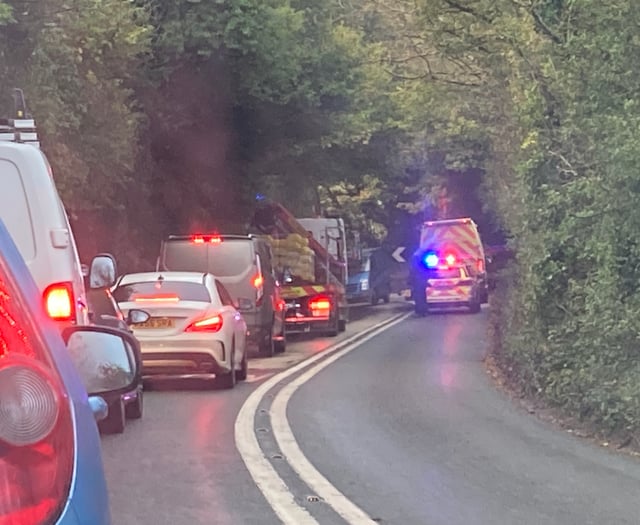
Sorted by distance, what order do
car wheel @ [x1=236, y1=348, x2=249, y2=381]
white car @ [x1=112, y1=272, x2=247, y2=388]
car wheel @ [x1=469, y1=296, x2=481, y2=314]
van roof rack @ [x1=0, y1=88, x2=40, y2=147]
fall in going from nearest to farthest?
van roof rack @ [x1=0, y1=88, x2=40, y2=147]
white car @ [x1=112, y1=272, x2=247, y2=388]
car wheel @ [x1=236, y1=348, x2=249, y2=381]
car wheel @ [x1=469, y1=296, x2=481, y2=314]

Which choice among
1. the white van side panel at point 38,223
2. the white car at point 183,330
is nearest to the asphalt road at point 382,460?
the white car at point 183,330

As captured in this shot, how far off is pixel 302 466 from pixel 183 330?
597 centimetres

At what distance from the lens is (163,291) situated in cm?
1575

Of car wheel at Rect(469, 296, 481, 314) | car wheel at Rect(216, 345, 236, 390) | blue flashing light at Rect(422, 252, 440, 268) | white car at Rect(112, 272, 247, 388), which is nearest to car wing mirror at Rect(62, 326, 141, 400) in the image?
white car at Rect(112, 272, 247, 388)

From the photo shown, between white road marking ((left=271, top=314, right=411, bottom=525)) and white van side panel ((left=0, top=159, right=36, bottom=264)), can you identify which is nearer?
white road marking ((left=271, top=314, right=411, bottom=525))

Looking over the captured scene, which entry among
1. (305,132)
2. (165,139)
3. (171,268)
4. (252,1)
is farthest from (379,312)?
(171,268)

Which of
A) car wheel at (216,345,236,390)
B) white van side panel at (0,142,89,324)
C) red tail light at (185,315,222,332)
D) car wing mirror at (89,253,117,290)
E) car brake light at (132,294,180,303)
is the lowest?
car wheel at (216,345,236,390)

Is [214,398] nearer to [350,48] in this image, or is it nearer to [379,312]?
[350,48]

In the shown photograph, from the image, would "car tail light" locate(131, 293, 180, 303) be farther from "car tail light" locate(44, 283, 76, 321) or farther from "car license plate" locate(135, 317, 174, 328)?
"car tail light" locate(44, 283, 76, 321)

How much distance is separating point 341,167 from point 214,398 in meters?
20.7

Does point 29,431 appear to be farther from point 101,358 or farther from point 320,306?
point 320,306

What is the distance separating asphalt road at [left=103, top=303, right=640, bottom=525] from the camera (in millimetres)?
7902

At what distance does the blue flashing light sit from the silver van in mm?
13233

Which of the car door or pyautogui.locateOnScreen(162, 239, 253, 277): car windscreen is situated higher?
pyautogui.locateOnScreen(162, 239, 253, 277): car windscreen
